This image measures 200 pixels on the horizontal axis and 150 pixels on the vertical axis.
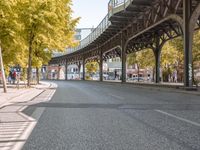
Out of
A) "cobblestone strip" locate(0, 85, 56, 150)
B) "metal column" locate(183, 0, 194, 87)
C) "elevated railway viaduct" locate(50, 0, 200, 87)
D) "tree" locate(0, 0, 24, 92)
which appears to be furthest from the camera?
"elevated railway viaduct" locate(50, 0, 200, 87)

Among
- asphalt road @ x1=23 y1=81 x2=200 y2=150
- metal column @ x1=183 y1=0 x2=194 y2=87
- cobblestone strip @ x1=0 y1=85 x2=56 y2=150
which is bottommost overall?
asphalt road @ x1=23 y1=81 x2=200 y2=150

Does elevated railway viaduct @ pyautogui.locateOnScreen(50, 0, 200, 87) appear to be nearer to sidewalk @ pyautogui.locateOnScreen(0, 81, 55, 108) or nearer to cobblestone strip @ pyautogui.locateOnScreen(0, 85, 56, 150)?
sidewalk @ pyautogui.locateOnScreen(0, 81, 55, 108)

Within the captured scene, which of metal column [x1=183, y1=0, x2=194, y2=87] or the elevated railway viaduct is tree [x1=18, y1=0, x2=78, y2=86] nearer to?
the elevated railway viaduct

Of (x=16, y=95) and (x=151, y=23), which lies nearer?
(x=16, y=95)

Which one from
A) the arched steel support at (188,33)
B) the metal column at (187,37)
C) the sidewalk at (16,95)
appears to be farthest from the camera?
the metal column at (187,37)

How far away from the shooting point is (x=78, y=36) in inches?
6816

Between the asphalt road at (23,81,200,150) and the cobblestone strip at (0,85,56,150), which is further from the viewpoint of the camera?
the cobblestone strip at (0,85,56,150)

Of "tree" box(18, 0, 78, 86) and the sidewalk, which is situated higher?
"tree" box(18, 0, 78, 86)

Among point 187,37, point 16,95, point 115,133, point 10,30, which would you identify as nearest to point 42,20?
point 10,30

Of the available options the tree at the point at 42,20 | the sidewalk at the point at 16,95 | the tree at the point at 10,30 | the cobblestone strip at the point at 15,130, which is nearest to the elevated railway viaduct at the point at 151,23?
the tree at the point at 42,20

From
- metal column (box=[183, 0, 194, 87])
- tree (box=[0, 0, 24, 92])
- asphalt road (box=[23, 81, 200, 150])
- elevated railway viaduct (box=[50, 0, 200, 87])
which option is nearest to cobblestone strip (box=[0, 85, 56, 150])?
asphalt road (box=[23, 81, 200, 150])

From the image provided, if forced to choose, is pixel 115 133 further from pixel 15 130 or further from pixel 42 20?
pixel 42 20

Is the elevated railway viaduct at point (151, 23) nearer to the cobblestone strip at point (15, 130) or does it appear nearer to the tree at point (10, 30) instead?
the tree at point (10, 30)

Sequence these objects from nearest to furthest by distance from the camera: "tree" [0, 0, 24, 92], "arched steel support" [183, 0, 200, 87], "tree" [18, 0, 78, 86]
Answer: "tree" [0, 0, 24, 92]
"arched steel support" [183, 0, 200, 87]
"tree" [18, 0, 78, 86]
